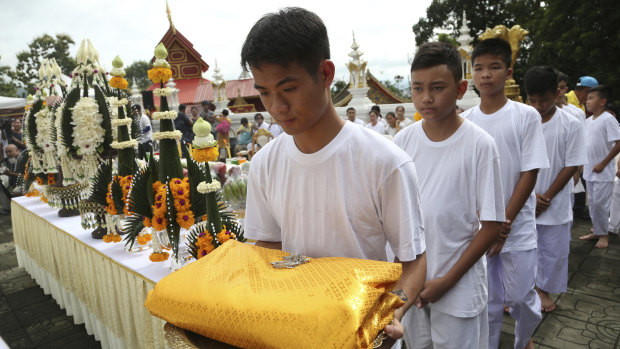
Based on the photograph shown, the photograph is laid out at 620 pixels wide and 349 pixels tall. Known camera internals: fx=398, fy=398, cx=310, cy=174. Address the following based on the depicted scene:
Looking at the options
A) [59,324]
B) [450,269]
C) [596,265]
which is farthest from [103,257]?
[596,265]

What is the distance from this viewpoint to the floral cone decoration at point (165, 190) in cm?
212

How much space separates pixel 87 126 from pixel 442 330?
8.23ft

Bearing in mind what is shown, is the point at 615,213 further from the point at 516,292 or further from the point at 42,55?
the point at 42,55

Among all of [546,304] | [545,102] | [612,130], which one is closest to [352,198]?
[545,102]

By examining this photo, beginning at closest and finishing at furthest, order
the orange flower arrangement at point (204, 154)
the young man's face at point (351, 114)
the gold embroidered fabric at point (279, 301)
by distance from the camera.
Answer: the gold embroidered fabric at point (279, 301) → the orange flower arrangement at point (204, 154) → the young man's face at point (351, 114)

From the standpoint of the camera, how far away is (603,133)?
14.9 feet

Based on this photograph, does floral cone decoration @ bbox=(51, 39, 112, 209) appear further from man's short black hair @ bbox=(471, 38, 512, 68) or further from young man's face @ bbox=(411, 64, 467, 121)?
man's short black hair @ bbox=(471, 38, 512, 68)

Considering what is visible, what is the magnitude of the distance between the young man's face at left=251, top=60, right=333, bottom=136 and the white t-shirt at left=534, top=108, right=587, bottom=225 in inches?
95.8

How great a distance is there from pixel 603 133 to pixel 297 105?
16.1 ft

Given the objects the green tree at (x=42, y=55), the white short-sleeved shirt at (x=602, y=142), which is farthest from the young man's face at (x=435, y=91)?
A: the green tree at (x=42, y=55)

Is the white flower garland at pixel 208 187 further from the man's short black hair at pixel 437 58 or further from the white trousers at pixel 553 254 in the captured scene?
the white trousers at pixel 553 254

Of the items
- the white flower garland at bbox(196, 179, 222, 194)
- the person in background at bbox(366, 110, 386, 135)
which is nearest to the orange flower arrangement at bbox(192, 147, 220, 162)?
the white flower garland at bbox(196, 179, 222, 194)

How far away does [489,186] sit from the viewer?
1646 mm

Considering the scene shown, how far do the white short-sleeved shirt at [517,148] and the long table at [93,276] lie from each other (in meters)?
1.97
